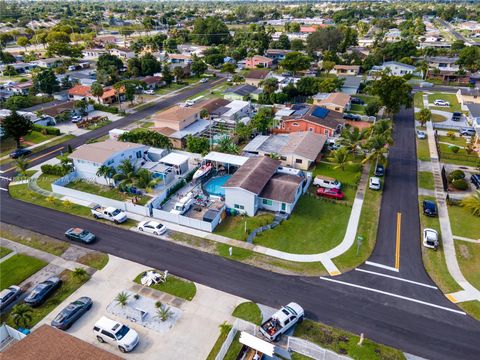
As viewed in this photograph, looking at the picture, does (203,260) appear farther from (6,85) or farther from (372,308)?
(6,85)

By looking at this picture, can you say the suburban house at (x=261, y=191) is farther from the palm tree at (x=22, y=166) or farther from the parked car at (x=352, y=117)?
the parked car at (x=352, y=117)

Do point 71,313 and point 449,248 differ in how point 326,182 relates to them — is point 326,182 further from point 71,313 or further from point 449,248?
point 71,313

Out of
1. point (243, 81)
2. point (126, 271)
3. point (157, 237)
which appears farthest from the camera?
point (243, 81)

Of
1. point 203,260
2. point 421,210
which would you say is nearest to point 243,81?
point 421,210

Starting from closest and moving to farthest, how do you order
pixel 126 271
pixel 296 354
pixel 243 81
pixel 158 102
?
pixel 296 354 < pixel 126 271 < pixel 158 102 < pixel 243 81

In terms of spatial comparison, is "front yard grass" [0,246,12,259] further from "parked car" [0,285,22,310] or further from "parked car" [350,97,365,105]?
"parked car" [350,97,365,105]

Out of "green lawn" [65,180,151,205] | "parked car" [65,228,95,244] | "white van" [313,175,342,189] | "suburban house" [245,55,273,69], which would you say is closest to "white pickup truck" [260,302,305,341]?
"parked car" [65,228,95,244]
